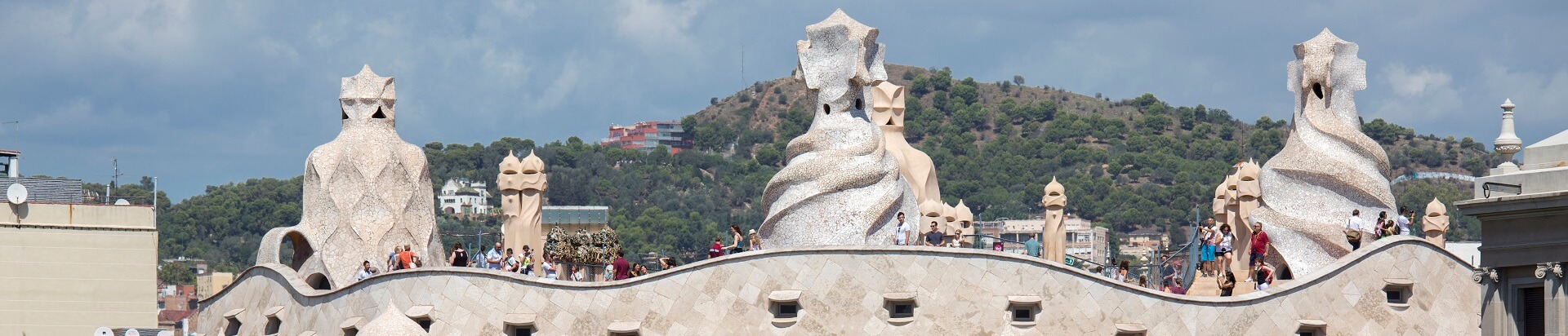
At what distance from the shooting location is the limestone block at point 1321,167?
30516 millimetres

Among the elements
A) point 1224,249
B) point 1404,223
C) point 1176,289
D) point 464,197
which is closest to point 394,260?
point 1176,289

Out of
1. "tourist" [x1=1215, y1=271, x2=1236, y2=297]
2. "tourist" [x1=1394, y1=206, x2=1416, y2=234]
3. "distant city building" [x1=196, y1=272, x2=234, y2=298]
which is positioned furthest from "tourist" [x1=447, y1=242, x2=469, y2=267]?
"distant city building" [x1=196, y1=272, x2=234, y2=298]

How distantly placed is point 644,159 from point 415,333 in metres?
63.5

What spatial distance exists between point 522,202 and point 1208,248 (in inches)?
454

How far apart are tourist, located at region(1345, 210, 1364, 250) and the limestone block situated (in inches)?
10.6

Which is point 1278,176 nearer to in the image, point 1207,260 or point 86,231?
point 1207,260

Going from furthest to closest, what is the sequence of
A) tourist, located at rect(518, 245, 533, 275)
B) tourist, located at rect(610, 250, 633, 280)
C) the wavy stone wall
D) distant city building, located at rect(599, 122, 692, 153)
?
distant city building, located at rect(599, 122, 692, 153), tourist, located at rect(518, 245, 533, 275), tourist, located at rect(610, 250, 633, 280), the wavy stone wall

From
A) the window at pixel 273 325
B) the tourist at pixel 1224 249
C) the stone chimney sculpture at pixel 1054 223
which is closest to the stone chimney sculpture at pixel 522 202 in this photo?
the window at pixel 273 325

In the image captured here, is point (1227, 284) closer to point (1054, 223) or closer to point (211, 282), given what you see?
point (1054, 223)

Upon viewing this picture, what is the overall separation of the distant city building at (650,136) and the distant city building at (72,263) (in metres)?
62.9

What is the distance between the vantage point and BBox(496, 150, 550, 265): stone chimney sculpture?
1423 inches

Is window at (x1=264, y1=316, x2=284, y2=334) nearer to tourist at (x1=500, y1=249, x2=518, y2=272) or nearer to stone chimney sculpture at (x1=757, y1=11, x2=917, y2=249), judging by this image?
tourist at (x1=500, y1=249, x2=518, y2=272)

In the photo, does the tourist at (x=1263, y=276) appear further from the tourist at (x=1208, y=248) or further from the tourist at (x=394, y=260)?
the tourist at (x=394, y=260)

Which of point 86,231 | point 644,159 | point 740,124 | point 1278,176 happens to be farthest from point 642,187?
point 1278,176
